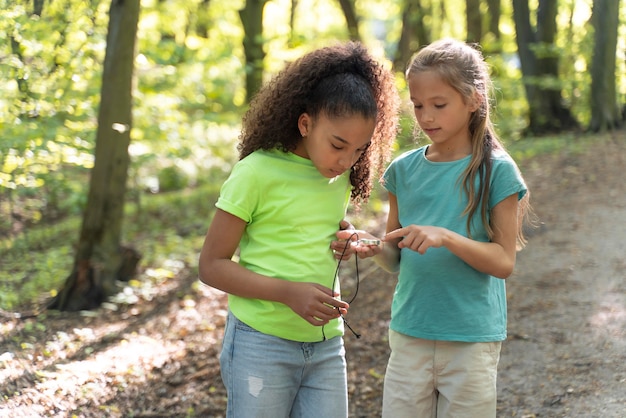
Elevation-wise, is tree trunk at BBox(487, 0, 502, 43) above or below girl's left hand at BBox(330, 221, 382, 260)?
above

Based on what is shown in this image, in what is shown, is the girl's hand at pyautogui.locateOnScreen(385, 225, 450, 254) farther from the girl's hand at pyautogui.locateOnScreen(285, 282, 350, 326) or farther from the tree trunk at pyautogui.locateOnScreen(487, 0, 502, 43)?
the tree trunk at pyautogui.locateOnScreen(487, 0, 502, 43)

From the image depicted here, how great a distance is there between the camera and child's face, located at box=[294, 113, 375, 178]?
7.38ft

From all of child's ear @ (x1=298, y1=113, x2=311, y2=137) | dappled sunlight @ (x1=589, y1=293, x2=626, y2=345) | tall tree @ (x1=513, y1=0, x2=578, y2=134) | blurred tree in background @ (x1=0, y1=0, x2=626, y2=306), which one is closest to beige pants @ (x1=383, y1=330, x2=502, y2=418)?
child's ear @ (x1=298, y1=113, x2=311, y2=137)

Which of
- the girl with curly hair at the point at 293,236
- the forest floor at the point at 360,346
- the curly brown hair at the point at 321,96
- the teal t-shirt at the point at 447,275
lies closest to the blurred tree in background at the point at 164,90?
the curly brown hair at the point at 321,96

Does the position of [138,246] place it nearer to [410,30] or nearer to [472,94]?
[472,94]

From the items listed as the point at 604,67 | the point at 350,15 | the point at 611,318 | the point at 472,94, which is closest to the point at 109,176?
the point at 611,318

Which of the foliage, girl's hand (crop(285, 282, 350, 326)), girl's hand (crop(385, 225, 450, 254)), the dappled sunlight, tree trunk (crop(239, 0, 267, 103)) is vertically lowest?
the foliage

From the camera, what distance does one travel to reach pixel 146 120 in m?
7.84

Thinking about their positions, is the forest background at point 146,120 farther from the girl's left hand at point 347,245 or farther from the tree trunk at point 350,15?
the girl's left hand at point 347,245

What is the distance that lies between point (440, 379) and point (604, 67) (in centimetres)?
919

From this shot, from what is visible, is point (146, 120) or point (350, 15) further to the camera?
point (350, 15)

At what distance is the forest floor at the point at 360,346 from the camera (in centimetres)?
377

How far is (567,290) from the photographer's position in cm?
538

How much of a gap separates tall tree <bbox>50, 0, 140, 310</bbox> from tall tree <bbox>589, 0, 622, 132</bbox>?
704 cm
